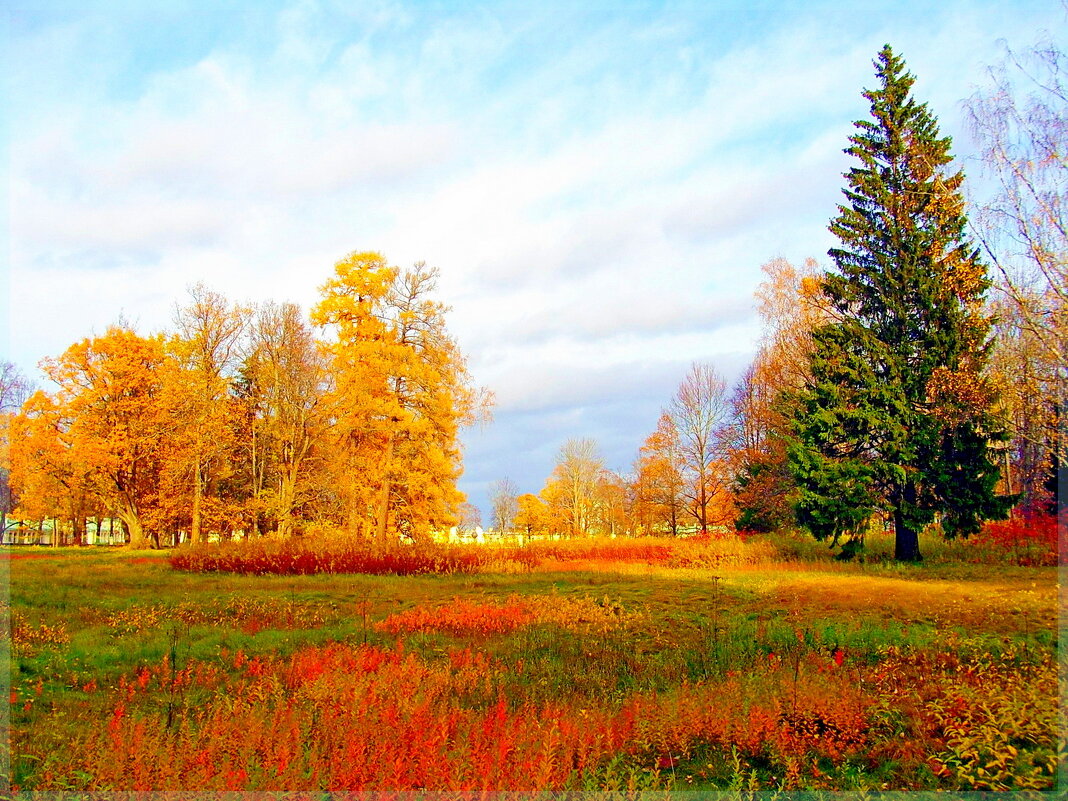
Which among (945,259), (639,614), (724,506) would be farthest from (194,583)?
(724,506)

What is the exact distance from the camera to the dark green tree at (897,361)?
66.7 feet

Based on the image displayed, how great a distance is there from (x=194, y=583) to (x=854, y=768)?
15.1m

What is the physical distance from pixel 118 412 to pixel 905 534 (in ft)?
104

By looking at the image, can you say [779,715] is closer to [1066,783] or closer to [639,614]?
[1066,783]

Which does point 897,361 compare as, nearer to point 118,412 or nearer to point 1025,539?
point 1025,539

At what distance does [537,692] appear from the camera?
7.01m

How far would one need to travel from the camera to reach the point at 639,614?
11719 millimetres

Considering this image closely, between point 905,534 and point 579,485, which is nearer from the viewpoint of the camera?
point 905,534

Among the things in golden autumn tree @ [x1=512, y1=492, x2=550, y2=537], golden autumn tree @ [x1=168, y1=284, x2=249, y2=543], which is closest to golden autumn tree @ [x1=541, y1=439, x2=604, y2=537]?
golden autumn tree @ [x1=512, y1=492, x2=550, y2=537]

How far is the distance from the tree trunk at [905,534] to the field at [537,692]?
760 cm

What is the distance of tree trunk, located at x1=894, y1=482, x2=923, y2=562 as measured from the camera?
68.8 feet

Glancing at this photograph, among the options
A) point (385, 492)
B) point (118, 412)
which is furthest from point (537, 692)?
point (118, 412)

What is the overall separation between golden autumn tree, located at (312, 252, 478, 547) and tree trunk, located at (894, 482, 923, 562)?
1483 cm

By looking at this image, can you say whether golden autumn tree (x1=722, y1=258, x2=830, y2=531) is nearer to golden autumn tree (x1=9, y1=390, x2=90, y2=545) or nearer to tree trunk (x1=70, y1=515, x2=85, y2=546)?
golden autumn tree (x1=9, y1=390, x2=90, y2=545)
